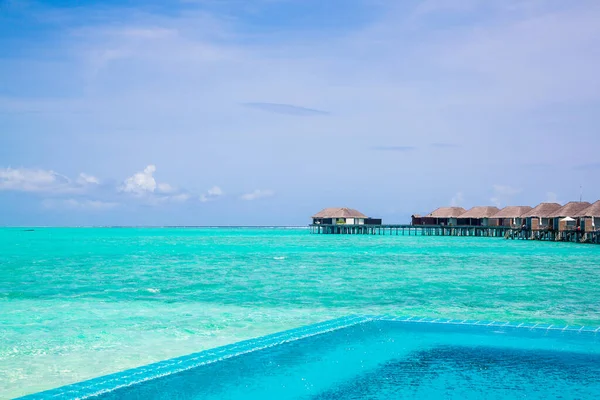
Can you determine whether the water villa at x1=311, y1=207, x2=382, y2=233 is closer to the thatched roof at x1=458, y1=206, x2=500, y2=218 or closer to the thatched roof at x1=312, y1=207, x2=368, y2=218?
the thatched roof at x1=312, y1=207, x2=368, y2=218

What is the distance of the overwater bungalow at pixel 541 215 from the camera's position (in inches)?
2571

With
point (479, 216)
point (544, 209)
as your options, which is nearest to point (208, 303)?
point (544, 209)

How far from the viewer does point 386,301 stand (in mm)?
16469

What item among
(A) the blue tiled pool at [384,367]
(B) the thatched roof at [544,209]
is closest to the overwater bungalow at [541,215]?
(B) the thatched roof at [544,209]

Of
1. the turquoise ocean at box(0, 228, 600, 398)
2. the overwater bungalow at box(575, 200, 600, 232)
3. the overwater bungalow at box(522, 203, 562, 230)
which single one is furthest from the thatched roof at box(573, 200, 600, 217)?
the turquoise ocean at box(0, 228, 600, 398)

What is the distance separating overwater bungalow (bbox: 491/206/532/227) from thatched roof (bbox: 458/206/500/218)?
2.59 feet

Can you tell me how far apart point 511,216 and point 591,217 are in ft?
65.6

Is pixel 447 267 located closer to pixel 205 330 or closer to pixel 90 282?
pixel 90 282

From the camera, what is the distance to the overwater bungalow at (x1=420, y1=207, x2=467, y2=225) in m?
81.8

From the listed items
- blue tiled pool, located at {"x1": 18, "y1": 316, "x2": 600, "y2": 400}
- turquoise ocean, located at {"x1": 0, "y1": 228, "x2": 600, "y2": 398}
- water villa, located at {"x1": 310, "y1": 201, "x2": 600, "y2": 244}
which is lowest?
turquoise ocean, located at {"x1": 0, "y1": 228, "x2": 600, "y2": 398}

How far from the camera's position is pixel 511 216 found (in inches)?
2886

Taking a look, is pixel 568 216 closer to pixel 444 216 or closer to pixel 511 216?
pixel 511 216

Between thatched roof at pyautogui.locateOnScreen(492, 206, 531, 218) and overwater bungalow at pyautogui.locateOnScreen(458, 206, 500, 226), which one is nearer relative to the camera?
thatched roof at pyautogui.locateOnScreen(492, 206, 531, 218)

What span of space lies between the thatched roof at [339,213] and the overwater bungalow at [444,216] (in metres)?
9.10
